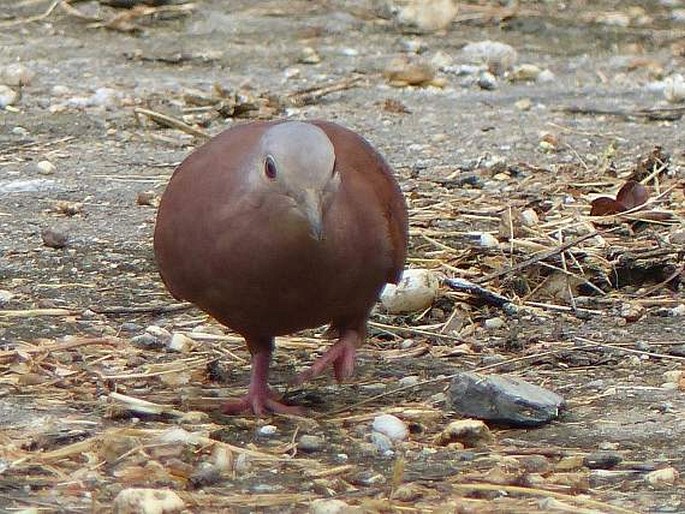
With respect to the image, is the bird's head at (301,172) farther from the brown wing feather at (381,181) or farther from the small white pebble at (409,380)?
the small white pebble at (409,380)

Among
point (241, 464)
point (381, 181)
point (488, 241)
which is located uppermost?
point (381, 181)

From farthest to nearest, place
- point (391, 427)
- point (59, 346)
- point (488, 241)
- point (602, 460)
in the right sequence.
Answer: point (488, 241) → point (59, 346) → point (391, 427) → point (602, 460)

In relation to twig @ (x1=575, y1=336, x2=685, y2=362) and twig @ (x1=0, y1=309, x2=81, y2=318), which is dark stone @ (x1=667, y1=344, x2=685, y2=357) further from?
twig @ (x1=0, y1=309, x2=81, y2=318)

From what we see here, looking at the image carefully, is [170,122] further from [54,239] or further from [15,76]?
[54,239]

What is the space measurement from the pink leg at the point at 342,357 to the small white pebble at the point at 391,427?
0.38 metres

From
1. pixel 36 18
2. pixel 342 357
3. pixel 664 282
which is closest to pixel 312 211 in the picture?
pixel 342 357

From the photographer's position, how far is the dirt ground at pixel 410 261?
10.8 ft

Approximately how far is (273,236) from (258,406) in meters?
0.53

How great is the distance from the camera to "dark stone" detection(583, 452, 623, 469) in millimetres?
3328

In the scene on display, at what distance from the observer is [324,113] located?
295 inches

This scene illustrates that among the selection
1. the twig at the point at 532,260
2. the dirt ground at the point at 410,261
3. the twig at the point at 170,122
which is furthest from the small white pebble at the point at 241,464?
the twig at the point at 170,122

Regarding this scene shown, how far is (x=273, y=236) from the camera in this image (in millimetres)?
3520

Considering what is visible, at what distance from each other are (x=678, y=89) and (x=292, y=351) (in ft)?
13.3

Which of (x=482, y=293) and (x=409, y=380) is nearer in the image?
(x=409, y=380)
